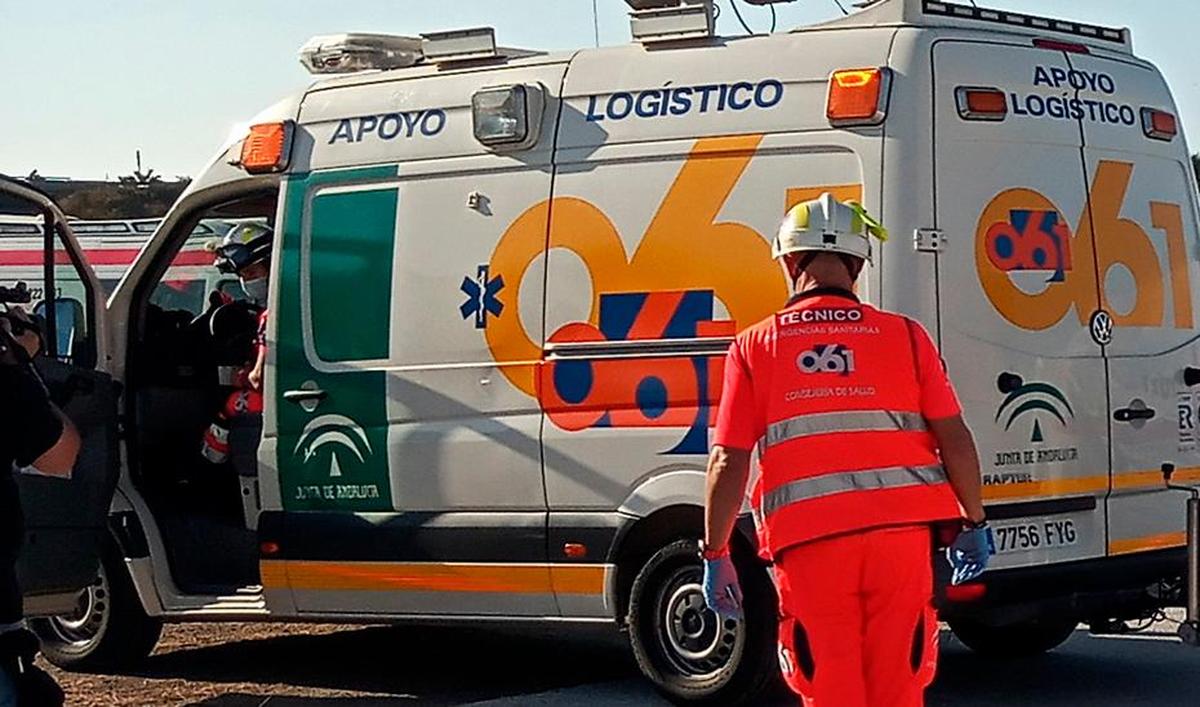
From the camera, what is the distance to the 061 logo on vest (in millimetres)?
5172

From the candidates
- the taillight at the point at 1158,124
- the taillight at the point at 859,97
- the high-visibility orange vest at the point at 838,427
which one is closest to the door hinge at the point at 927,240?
the taillight at the point at 859,97

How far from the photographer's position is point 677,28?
832cm

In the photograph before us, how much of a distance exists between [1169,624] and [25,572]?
18.5ft

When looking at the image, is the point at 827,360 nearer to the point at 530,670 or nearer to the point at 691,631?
the point at 691,631

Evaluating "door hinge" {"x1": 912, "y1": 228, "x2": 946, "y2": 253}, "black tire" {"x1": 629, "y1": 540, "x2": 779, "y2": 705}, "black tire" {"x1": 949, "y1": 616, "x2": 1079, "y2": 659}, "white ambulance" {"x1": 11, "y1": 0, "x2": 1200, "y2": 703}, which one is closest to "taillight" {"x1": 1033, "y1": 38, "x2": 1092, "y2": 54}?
"white ambulance" {"x1": 11, "y1": 0, "x2": 1200, "y2": 703}

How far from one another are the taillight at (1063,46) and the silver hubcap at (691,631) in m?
2.40

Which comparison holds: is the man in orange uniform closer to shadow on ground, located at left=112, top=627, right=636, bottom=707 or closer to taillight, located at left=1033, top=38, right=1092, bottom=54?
taillight, located at left=1033, top=38, right=1092, bottom=54

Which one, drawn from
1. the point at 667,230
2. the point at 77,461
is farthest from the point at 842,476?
the point at 77,461

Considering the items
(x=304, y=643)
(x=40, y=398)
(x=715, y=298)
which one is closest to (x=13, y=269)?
(x=304, y=643)

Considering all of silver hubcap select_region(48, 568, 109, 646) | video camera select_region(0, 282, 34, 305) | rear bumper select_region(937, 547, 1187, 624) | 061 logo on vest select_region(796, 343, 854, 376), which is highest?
A: video camera select_region(0, 282, 34, 305)

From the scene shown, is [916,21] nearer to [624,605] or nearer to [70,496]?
[624,605]

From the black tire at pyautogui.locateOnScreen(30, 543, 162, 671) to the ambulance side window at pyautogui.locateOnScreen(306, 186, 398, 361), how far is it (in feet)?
4.95

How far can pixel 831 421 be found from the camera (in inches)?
203

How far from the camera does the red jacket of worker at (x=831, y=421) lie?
16.9 ft
